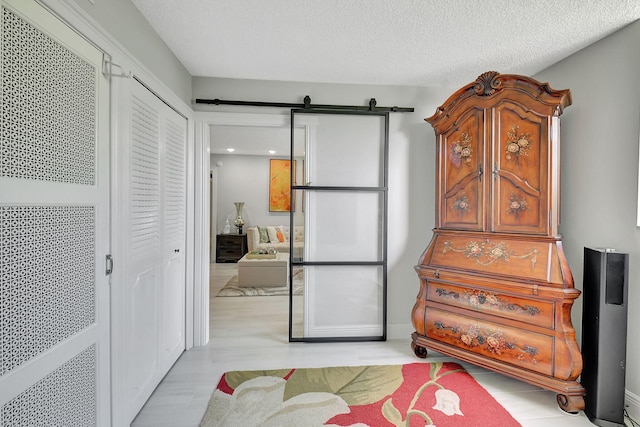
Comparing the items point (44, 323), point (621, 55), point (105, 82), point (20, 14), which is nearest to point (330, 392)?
point (44, 323)

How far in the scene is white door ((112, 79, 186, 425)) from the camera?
168 centimetres

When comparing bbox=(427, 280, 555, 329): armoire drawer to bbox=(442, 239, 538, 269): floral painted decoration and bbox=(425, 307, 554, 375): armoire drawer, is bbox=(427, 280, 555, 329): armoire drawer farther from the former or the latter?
bbox=(442, 239, 538, 269): floral painted decoration

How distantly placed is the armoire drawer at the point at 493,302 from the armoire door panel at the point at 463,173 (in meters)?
0.47

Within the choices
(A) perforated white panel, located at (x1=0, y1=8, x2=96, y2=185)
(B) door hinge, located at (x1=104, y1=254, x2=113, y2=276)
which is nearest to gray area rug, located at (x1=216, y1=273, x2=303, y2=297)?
(B) door hinge, located at (x1=104, y1=254, x2=113, y2=276)

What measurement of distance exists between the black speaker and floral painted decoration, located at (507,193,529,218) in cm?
47

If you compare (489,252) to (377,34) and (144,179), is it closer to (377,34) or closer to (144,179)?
(377,34)

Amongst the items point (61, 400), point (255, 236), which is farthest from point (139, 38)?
point (255, 236)

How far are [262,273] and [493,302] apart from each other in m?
3.38

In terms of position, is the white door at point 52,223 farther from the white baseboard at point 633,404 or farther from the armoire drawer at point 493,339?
the white baseboard at point 633,404

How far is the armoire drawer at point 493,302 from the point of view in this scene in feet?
6.64

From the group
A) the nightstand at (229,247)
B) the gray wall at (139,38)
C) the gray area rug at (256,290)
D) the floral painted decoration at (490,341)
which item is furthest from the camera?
the nightstand at (229,247)

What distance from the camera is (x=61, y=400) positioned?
1.28 metres

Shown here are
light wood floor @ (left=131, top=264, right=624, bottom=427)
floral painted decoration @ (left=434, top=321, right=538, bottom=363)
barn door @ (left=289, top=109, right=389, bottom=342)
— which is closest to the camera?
light wood floor @ (left=131, top=264, right=624, bottom=427)

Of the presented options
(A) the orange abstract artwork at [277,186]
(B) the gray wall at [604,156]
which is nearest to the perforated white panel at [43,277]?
(B) the gray wall at [604,156]
